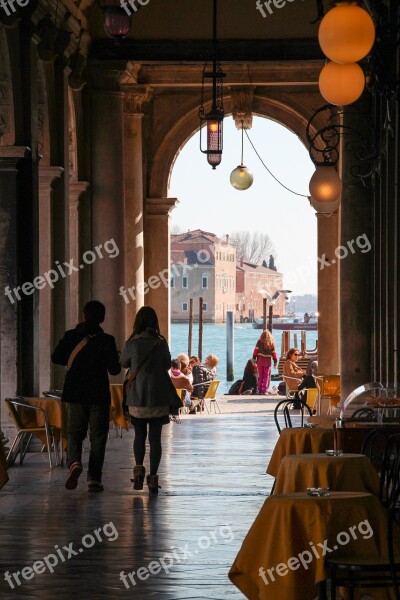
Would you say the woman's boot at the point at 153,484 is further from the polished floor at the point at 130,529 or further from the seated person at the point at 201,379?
the seated person at the point at 201,379

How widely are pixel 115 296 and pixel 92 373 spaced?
8.29m

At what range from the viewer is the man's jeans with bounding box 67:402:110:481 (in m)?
12.7

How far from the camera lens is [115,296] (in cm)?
2086

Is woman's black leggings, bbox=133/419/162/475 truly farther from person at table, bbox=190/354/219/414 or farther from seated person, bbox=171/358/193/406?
person at table, bbox=190/354/219/414

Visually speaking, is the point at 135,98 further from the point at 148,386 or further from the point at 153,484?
the point at 153,484

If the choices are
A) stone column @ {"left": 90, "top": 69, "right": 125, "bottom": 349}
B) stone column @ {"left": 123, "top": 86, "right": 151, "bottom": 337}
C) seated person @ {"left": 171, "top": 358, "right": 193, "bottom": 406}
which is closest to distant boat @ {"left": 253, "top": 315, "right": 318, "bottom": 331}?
seated person @ {"left": 171, "top": 358, "right": 193, "bottom": 406}

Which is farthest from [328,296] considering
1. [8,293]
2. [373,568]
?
[373,568]

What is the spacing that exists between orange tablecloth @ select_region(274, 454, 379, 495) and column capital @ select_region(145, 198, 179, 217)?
686 inches

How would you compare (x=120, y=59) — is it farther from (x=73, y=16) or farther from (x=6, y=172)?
(x=6, y=172)

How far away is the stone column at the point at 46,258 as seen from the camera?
1800 cm

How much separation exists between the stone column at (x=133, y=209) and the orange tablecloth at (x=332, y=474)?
14712mm

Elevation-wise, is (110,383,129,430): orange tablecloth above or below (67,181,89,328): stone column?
below

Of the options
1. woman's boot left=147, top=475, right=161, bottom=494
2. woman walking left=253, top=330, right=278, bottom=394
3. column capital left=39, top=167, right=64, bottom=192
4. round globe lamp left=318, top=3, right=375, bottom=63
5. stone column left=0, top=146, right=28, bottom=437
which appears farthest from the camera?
woman walking left=253, top=330, right=278, bottom=394

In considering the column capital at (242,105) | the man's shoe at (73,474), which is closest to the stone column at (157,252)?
the column capital at (242,105)
